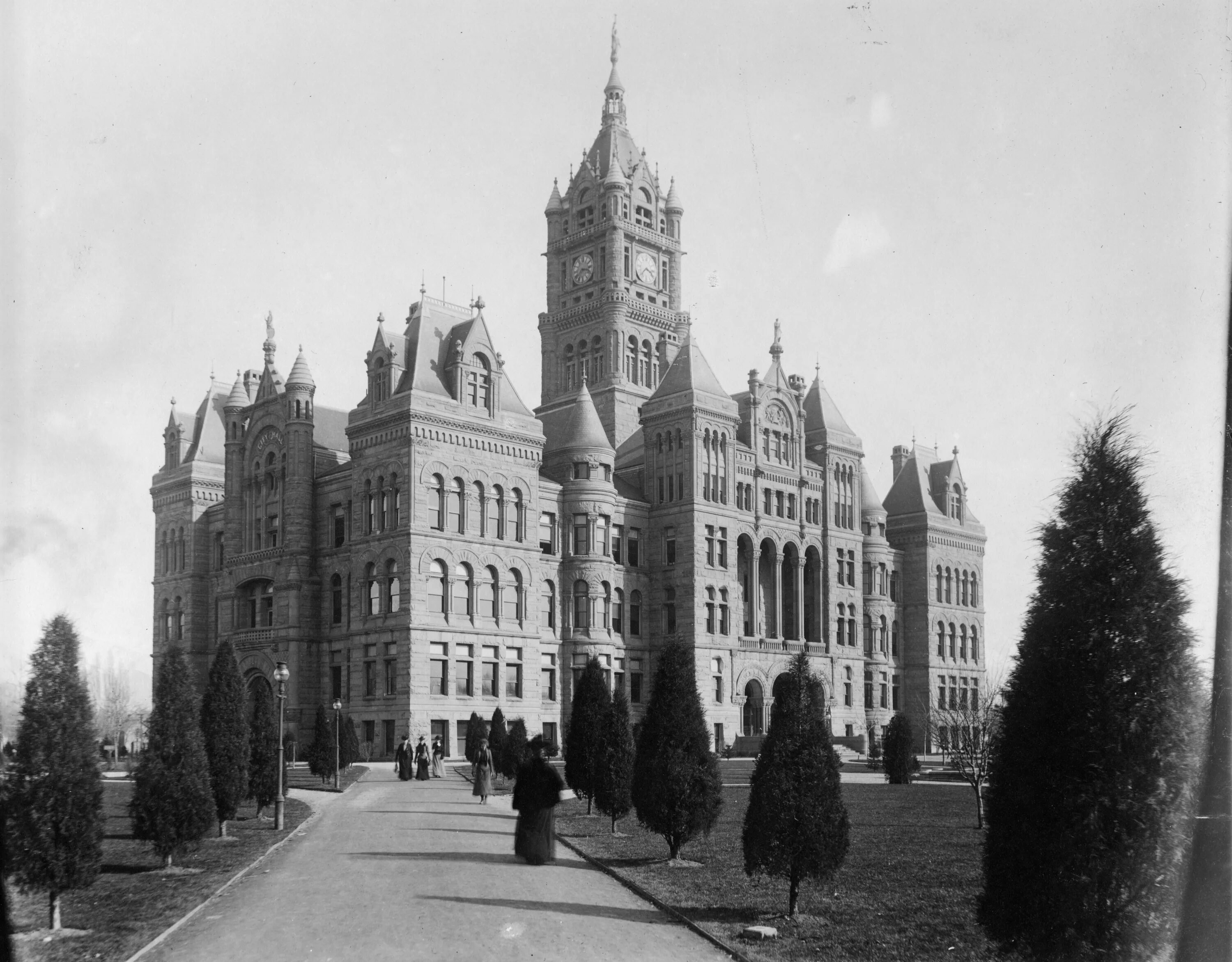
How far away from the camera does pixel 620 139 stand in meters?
88.4

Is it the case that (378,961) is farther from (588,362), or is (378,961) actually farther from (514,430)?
(588,362)

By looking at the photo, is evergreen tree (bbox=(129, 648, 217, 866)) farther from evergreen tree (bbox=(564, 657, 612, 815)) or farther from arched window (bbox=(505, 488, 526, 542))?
arched window (bbox=(505, 488, 526, 542))

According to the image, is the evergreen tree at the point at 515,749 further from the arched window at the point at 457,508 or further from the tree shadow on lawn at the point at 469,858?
the arched window at the point at 457,508

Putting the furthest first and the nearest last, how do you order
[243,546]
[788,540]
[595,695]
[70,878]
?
[788,540]
[243,546]
[595,695]
[70,878]

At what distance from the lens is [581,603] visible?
66688mm

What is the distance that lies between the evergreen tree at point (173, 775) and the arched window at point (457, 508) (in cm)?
3758

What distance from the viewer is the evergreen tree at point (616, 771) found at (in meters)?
28.0

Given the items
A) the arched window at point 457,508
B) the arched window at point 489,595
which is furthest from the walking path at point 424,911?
the arched window at point 489,595

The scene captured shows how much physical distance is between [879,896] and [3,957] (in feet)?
40.1

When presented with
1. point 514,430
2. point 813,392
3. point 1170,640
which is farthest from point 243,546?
point 1170,640

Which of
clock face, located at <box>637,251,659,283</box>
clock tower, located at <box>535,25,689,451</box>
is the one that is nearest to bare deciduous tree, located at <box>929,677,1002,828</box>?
clock tower, located at <box>535,25,689,451</box>

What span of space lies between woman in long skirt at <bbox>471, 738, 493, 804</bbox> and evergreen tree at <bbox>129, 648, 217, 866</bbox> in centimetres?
1323

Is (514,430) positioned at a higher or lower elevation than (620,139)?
lower

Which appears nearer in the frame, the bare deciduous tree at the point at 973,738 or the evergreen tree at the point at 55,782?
the evergreen tree at the point at 55,782
